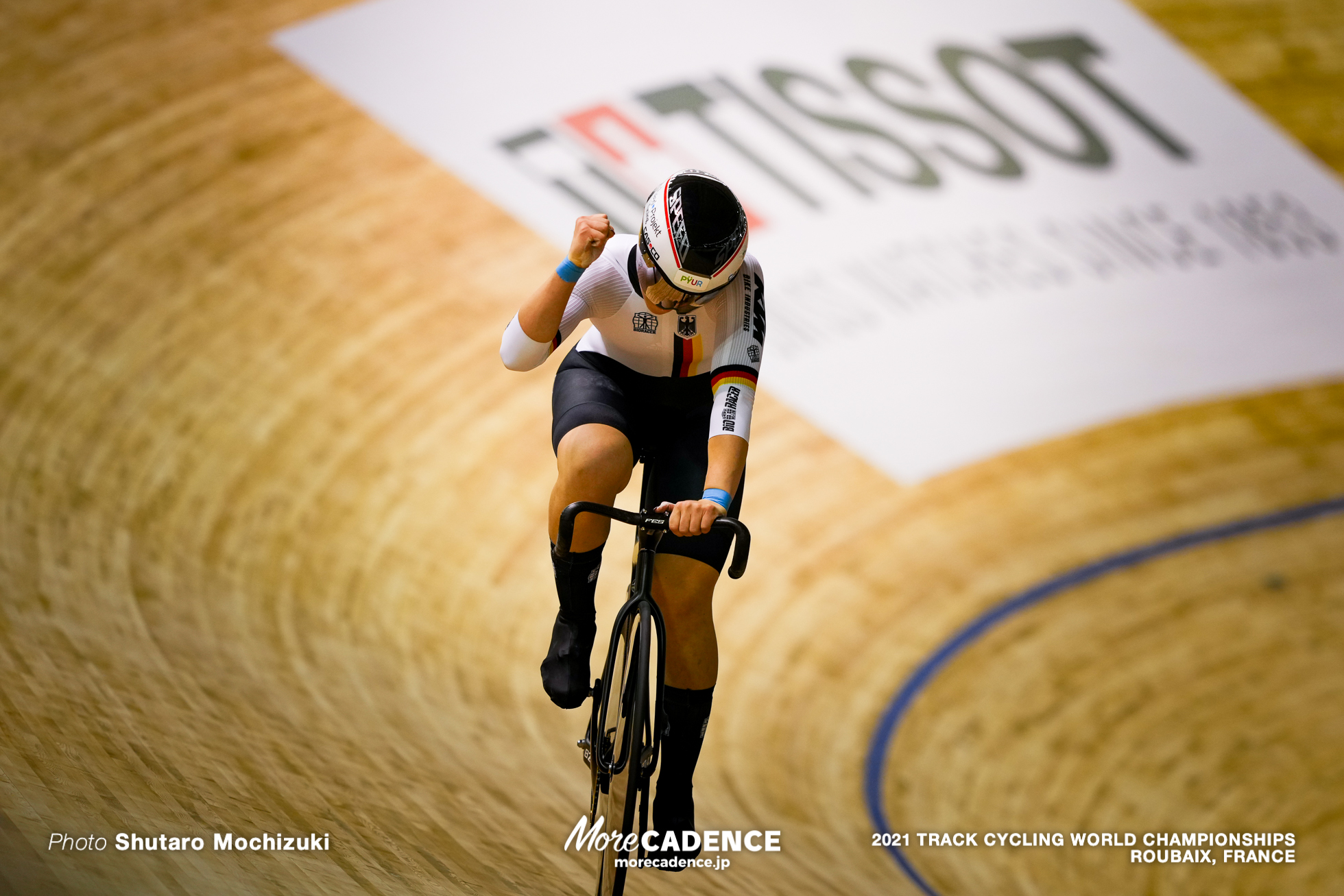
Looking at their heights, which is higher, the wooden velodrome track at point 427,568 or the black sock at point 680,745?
the black sock at point 680,745

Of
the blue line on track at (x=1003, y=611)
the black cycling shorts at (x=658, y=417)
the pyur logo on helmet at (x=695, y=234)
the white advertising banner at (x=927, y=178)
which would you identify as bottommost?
the blue line on track at (x=1003, y=611)

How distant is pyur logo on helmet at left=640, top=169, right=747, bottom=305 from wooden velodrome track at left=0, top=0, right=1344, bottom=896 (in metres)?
1.48

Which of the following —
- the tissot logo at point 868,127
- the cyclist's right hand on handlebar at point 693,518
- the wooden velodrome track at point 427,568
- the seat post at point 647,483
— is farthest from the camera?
the tissot logo at point 868,127

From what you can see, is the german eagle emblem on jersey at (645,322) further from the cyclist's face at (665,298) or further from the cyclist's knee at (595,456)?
the cyclist's knee at (595,456)

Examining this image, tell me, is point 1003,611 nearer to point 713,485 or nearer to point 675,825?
point 675,825

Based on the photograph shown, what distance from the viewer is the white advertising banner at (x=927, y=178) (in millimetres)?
5816

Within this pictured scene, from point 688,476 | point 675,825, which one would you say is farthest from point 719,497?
point 675,825

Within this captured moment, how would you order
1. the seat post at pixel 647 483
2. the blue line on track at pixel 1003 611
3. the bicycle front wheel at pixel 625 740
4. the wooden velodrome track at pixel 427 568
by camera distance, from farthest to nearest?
the blue line on track at pixel 1003 611 → the wooden velodrome track at pixel 427 568 → the seat post at pixel 647 483 → the bicycle front wheel at pixel 625 740

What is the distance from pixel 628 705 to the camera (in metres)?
2.61

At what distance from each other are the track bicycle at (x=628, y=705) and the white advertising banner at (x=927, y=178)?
3.10m

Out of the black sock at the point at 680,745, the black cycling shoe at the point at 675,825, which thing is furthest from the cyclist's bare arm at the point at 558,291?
the black cycling shoe at the point at 675,825

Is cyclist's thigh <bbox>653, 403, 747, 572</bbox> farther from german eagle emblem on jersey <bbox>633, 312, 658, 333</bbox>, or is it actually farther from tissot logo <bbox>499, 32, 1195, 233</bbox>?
tissot logo <bbox>499, 32, 1195, 233</bbox>

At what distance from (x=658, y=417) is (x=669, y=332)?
212 millimetres

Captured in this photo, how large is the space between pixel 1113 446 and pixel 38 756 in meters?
4.87
